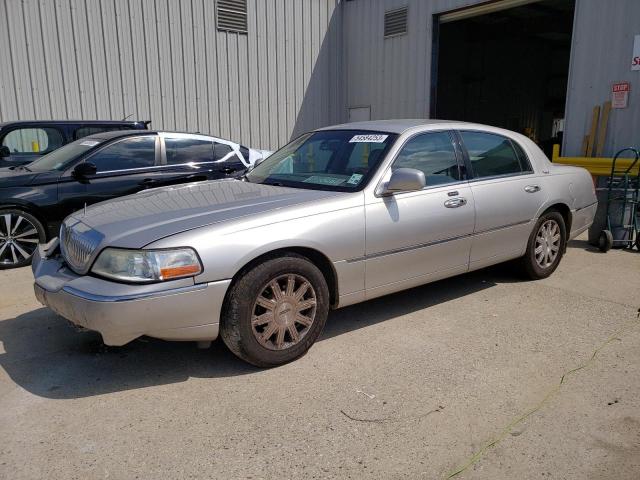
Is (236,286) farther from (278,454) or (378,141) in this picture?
(378,141)

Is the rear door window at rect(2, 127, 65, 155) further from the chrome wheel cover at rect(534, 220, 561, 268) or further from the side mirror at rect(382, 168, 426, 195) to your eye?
the chrome wheel cover at rect(534, 220, 561, 268)

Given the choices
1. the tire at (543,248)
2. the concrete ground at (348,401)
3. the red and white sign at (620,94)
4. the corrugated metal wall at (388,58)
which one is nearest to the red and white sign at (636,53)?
the red and white sign at (620,94)

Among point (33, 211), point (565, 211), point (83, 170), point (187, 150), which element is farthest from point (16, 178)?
point (565, 211)

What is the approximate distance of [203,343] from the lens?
3268 millimetres

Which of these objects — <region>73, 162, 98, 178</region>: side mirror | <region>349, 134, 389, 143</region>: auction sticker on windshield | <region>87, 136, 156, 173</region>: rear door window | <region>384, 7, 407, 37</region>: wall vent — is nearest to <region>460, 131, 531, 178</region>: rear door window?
<region>349, 134, 389, 143</region>: auction sticker on windshield

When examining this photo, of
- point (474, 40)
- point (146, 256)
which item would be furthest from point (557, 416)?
point (474, 40)

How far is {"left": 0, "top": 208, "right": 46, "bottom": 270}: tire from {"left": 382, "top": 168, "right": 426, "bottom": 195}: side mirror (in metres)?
4.26

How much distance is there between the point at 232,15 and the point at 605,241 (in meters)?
9.25

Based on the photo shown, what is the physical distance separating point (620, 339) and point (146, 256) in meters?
3.37

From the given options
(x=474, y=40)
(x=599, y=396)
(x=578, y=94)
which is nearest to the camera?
(x=599, y=396)

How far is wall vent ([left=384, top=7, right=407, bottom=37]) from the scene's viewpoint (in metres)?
12.7

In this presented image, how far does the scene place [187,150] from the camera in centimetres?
681

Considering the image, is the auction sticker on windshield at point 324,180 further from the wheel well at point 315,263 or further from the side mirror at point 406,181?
the wheel well at point 315,263

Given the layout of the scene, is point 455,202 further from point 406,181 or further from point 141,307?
point 141,307
